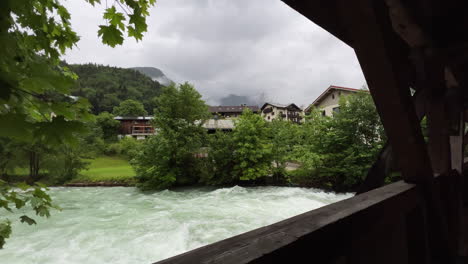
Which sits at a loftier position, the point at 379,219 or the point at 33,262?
the point at 379,219

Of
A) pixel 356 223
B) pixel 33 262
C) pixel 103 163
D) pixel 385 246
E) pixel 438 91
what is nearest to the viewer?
pixel 356 223

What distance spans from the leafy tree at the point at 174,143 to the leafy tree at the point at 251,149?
8.94ft

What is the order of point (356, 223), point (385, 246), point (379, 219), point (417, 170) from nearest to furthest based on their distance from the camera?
point (356, 223)
point (379, 219)
point (385, 246)
point (417, 170)

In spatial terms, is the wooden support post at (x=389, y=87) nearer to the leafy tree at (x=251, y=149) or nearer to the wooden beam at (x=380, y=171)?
the wooden beam at (x=380, y=171)

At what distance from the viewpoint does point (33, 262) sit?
5.41 metres

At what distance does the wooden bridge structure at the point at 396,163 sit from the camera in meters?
0.60

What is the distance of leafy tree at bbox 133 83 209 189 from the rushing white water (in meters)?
1.37

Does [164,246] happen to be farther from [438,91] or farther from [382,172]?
[438,91]

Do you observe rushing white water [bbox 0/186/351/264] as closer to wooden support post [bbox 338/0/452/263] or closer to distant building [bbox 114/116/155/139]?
wooden support post [bbox 338/0/452/263]

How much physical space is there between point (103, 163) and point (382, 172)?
30.3 m

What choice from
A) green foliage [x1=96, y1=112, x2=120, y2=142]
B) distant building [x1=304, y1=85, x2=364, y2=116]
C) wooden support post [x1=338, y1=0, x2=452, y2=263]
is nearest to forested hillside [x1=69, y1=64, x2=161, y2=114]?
green foliage [x1=96, y1=112, x2=120, y2=142]

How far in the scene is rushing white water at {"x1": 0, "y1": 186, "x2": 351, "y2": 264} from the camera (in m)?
5.85

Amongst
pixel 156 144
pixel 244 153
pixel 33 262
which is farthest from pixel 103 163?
pixel 33 262

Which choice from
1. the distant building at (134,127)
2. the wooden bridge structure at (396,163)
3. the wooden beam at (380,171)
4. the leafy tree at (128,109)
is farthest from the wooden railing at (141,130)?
the wooden bridge structure at (396,163)
